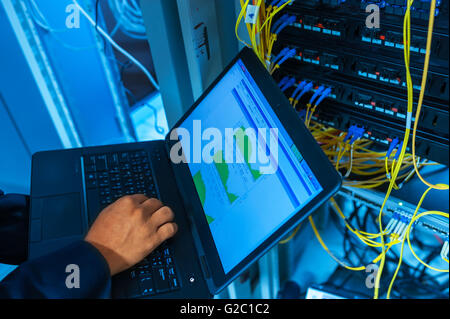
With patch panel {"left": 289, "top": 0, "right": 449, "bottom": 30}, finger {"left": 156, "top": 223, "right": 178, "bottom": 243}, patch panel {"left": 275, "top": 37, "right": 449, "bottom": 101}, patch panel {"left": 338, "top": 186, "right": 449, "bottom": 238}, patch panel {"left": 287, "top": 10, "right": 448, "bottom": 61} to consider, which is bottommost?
patch panel {"left": 338, "top": 186, "right": 449, "bottom": 238}

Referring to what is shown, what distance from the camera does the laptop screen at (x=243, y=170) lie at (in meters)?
0.55

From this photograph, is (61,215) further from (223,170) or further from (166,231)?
(223,170)

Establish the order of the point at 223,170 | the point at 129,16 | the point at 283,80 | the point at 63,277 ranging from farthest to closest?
the point at 129,16, the point at 283,80, the point at 223,170, the point at 63,277

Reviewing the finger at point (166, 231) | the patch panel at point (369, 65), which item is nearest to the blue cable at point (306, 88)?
the patch panel at point (369, 65)

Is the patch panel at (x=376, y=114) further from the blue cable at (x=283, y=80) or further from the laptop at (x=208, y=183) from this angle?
the laptop at (x=208, y=183)

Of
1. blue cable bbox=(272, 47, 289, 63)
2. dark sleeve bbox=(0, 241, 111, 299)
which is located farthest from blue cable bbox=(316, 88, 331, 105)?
dark sleeve bbox=(0, 241, 111, 299)

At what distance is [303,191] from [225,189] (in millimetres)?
180

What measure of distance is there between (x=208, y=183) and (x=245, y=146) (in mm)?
125

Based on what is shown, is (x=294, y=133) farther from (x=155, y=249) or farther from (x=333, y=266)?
(x=333, y=266)

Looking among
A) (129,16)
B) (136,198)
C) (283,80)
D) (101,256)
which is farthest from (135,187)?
(129,16)

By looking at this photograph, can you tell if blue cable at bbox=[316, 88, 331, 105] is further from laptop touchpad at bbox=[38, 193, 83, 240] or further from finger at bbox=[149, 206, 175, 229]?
laptop touchpad at bbox=[38, 193, 83, 240]

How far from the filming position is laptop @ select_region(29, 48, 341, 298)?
554 millimetres

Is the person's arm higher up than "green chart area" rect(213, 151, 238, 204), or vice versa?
"green chart area" rect(213, 151, 238, 204)

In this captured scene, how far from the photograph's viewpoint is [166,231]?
27.3 inches
